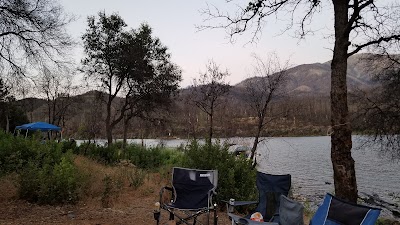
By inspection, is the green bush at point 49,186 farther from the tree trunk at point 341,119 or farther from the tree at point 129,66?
the tree at point 129,66

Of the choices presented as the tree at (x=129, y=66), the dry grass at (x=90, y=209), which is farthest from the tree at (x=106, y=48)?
the dry grass at (x=90, y=209)

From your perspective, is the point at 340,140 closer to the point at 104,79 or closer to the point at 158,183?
the point at 158,183

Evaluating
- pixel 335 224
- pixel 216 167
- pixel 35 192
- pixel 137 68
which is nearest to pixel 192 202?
pixel 216 167

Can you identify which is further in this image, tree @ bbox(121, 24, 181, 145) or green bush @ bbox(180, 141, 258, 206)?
tree @ bbox(121, 24, 181, 145)

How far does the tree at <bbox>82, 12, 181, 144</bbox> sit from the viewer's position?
14.5 m

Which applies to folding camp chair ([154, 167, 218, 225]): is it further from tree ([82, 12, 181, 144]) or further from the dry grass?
tree ([82, 12, 181, 144])

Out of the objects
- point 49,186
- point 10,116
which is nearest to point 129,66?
point 49,186

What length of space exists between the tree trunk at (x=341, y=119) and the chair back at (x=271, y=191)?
1.89ft

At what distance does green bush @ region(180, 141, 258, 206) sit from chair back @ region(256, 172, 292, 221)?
1.24 metres

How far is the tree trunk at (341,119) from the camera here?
3.64 metres

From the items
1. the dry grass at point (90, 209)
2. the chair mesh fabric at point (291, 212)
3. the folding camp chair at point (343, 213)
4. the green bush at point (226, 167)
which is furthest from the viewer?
the green bush at point (226, 167)

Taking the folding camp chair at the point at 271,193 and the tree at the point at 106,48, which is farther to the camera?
the tree at the point at 106,48

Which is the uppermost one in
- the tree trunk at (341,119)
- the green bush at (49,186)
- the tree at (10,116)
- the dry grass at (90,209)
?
the tree at (10,116)

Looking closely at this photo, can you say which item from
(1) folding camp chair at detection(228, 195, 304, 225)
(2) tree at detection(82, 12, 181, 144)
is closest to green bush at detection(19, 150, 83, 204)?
(1) folding camp chair at detection(228, 195, 304, 225)
